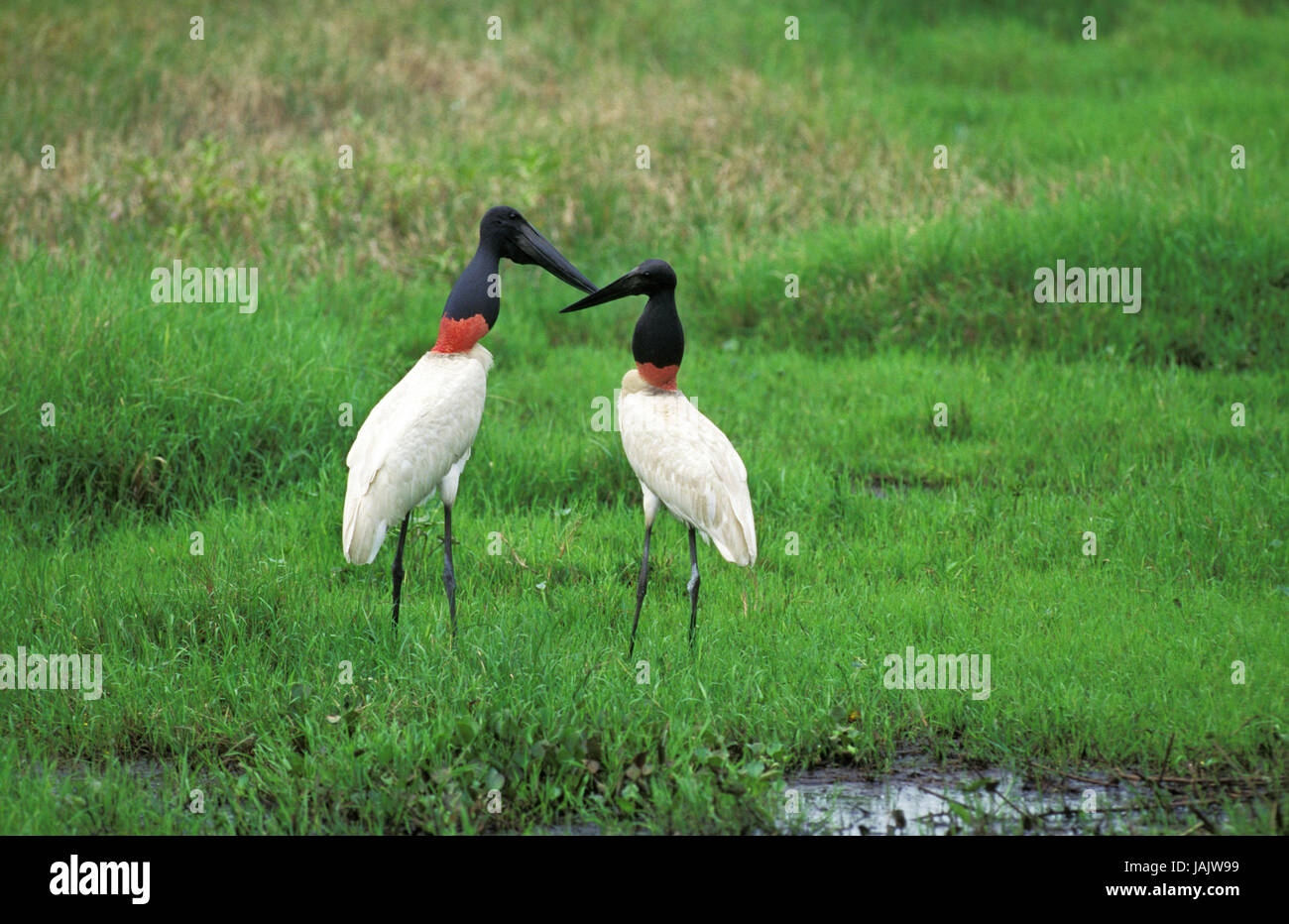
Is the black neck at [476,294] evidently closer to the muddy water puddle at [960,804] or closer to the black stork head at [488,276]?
the black stork head at [488,276]

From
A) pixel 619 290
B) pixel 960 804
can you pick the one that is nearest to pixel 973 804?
pixel 960 804

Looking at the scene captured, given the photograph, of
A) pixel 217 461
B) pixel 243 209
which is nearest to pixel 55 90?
pixel 243 209

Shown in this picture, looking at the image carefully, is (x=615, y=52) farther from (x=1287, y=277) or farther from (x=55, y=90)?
(x=1287, y=277)

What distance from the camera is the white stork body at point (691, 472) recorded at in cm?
511

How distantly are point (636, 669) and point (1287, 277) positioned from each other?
660 centimetres

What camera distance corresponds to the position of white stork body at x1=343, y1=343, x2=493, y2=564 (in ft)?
17.0

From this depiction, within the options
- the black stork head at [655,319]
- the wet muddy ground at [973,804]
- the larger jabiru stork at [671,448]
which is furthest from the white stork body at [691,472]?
the wet muddy ground at [973,804]

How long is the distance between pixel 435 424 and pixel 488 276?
78cm

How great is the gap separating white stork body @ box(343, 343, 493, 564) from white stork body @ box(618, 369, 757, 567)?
0.72 meters

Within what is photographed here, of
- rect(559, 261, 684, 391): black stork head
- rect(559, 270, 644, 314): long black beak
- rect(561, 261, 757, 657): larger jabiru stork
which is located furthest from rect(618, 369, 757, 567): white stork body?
rect(559, 270, 644, 314): long black beak

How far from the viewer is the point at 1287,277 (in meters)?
9.04

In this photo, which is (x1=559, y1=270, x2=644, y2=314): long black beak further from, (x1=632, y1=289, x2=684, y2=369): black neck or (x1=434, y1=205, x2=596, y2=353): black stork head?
(x1=434, y1=205, x2=596, y2=353): black stork head

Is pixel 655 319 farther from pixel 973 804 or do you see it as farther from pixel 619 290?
pixel 973 804

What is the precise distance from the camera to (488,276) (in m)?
5.61
